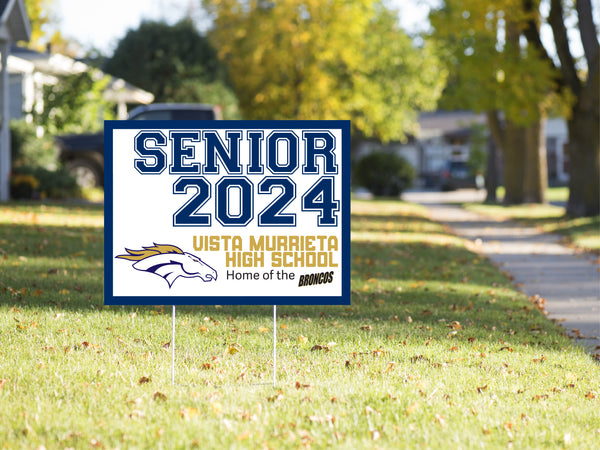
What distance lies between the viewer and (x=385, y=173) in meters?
38.1

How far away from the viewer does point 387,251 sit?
14.5m

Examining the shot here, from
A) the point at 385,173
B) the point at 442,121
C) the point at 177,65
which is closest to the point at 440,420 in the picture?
the point at 177,65

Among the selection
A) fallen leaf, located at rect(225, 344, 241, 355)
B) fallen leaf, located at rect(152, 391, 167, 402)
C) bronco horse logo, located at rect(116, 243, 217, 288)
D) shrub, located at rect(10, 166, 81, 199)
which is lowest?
fallen leaf, located at rect(152, 391, 167, 402)

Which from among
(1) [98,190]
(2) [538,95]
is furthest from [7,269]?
(2) [538,95]

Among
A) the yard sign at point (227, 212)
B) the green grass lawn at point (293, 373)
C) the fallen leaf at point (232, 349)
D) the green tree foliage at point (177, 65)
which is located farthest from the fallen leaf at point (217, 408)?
the green tree foliage at point (177, 65)

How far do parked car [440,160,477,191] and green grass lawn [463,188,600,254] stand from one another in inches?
850

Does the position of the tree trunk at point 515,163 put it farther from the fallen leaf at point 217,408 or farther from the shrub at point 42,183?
the fallen leaf at point 217,408

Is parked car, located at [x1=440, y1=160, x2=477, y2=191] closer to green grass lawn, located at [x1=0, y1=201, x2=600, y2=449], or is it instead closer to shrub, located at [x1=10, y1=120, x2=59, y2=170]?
shrub, located at [x1=10, y1=120, x2=59, y2=170]

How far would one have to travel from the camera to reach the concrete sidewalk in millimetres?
9227

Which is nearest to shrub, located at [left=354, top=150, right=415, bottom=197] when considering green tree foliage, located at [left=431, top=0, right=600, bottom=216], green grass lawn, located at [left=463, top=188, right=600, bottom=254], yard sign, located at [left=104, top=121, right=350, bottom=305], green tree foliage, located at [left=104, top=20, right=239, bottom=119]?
green grass lawn, located at [left=463, top=188, right=600, bottom=254]

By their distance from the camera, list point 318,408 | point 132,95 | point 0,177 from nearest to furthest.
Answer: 1. point 318,408
2. point 0,177
3. point 132,95

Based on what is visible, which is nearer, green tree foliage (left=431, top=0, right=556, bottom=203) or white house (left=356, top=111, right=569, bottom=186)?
green tree foliage (left=431, top=0, right=556, bottom=203)

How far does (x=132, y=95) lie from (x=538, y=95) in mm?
14699

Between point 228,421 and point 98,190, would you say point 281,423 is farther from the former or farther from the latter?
point 98,190
